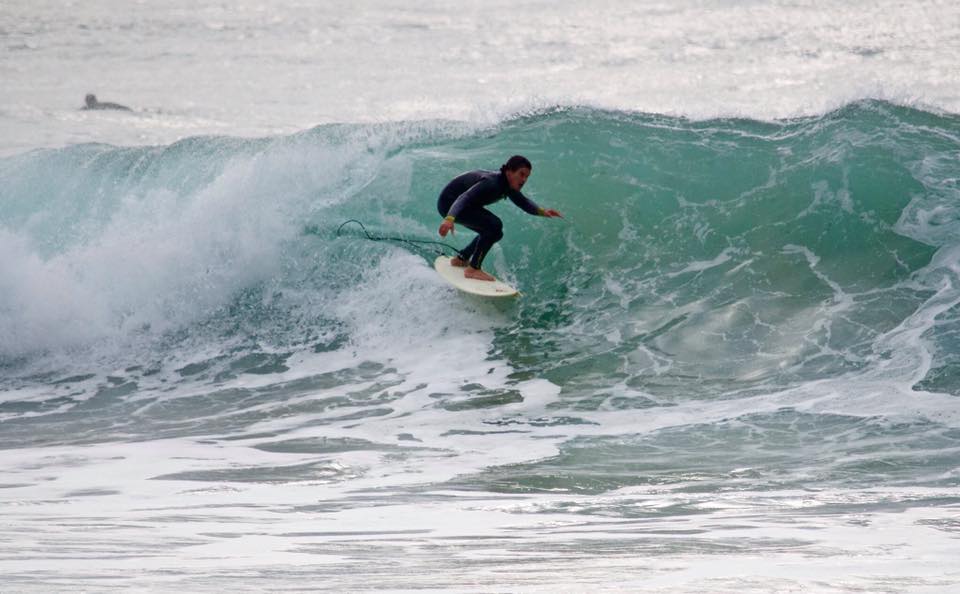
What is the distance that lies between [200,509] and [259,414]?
3781mm

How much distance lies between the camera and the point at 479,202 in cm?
1084

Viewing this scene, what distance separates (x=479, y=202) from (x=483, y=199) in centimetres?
5

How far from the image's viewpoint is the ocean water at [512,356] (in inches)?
192

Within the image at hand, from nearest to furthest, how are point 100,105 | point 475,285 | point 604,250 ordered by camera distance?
point 475,285 → point 604,250 → point 100,105

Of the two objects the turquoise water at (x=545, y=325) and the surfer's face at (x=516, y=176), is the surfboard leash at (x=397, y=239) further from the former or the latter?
the surfer's face at (x=516, y=176)

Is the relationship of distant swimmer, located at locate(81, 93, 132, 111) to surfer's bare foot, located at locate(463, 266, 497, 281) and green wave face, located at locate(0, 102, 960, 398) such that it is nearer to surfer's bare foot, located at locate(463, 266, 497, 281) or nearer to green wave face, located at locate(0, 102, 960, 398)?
green wave face, located at locate(0, 102, 960, 398)

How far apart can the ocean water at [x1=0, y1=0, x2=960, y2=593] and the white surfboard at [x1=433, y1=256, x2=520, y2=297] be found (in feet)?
0.71

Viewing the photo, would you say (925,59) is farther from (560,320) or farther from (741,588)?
(741,588)

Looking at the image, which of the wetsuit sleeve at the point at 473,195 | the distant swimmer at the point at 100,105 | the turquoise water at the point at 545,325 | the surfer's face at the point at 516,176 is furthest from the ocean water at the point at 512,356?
the distant swimmer at the point at 100,105

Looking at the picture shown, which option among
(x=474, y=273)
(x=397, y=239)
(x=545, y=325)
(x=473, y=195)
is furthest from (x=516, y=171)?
(x=397, y=239)

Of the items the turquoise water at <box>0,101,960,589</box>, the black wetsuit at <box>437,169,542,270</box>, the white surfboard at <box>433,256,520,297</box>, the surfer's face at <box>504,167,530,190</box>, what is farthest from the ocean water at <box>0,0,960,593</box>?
the surfer's face at <box>504,167,530,190</box>

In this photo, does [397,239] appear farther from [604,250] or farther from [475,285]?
[604,250]

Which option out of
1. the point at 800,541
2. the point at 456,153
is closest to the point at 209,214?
the point at 456,153

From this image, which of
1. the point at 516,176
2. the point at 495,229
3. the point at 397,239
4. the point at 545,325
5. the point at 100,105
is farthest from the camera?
the point at 100,105
